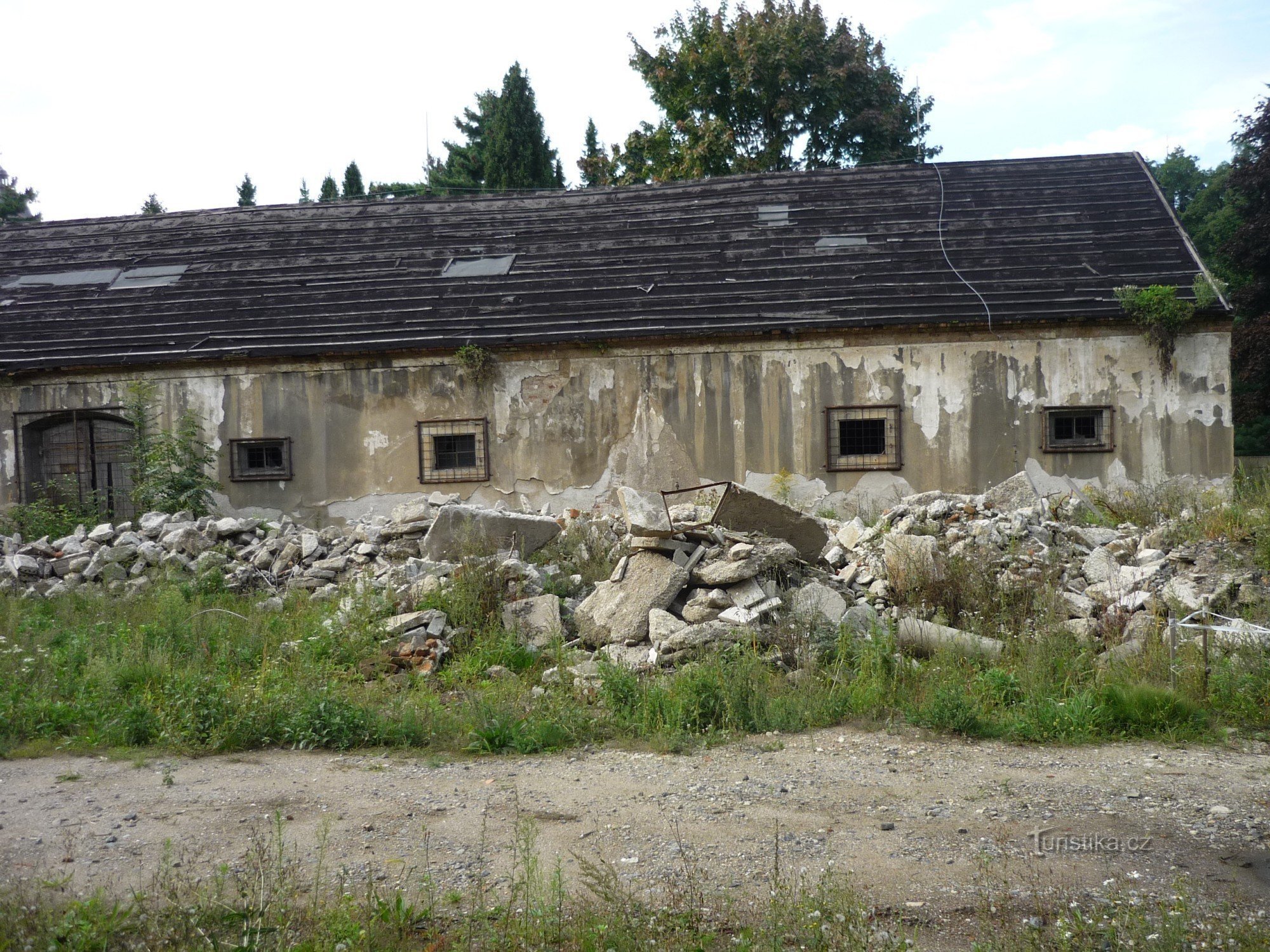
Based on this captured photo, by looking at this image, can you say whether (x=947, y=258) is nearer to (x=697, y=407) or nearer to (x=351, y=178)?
(x=697, y=407)

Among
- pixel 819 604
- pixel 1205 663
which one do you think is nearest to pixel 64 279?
pixel 819 604

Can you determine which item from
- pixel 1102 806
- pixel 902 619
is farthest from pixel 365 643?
pixel 1102 806

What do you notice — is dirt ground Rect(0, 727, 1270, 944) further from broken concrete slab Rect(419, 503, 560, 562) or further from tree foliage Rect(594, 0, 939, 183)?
tree foliage Rect(594, 0, 939, 183)

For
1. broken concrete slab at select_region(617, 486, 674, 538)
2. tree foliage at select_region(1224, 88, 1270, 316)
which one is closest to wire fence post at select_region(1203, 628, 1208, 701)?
broken concrete slab at select_region(617, 486, 674, 538)

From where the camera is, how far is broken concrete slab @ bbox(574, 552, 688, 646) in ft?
25.8

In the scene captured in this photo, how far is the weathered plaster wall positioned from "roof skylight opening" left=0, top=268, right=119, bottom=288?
2.94m

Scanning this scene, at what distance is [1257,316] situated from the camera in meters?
22.2

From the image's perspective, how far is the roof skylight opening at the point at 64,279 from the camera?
56.4 ft

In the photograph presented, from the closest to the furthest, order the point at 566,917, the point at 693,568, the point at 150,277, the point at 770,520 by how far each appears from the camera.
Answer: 1. the point at 566,917
2. the point at 693,568
3. the point at 770,520
4. the point at 150,277

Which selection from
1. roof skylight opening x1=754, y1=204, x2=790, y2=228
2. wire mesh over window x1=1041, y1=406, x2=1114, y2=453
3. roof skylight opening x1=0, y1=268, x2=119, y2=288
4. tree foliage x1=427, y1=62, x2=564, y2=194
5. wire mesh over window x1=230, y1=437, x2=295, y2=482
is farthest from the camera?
tree foliage x1=427, y1=62, x2=564, y2=194

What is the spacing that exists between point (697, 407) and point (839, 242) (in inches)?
164

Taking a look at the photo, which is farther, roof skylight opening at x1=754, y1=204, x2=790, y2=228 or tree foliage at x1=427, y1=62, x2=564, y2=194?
tree foliage at x1=427, y1=62, x2=564, y2=194

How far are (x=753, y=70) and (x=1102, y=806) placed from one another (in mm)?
25992

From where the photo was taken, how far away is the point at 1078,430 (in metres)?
13.7
